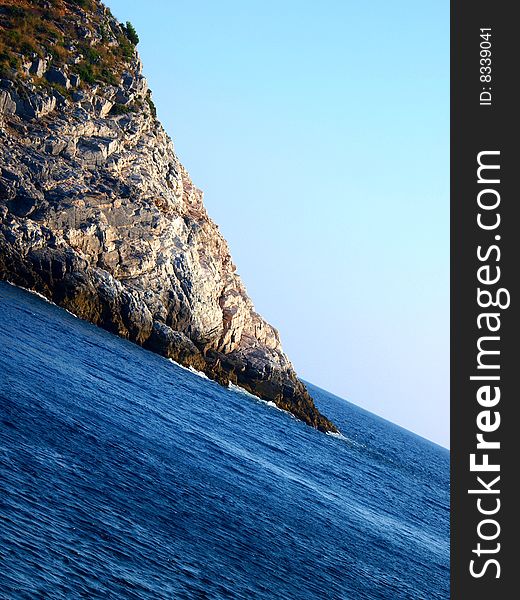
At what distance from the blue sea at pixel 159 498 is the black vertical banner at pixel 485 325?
13827 mm

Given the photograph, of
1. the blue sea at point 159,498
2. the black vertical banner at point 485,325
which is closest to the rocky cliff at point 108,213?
the blue sea at point 159,498

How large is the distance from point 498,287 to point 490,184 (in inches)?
102

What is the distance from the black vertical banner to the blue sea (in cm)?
1383

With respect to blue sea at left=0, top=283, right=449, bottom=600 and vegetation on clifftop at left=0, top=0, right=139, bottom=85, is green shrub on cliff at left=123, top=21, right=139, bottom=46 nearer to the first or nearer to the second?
vegetation on clifftop at left=0, top=0, right=139, bottom=85

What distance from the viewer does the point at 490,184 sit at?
56.4 ft

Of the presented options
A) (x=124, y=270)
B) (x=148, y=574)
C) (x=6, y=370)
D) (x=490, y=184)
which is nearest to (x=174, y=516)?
(x=148, y=574)

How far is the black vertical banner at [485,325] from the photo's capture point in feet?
52.9

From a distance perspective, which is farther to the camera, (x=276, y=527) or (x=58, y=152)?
(x=58, y=152)

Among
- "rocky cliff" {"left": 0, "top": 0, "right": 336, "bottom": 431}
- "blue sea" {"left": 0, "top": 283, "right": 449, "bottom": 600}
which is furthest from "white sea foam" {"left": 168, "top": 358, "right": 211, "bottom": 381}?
"blue sea" {"left": 0, "top": 283, "right": 449, "bottom": 600}

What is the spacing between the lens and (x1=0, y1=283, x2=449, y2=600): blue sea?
87.7ft

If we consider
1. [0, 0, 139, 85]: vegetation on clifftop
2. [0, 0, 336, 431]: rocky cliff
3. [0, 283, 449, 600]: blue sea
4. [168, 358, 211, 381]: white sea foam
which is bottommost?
[0, 283, 449, 600]: blue sea

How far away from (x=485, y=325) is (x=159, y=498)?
2475 centimetres

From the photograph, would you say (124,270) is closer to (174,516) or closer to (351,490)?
(351,490)

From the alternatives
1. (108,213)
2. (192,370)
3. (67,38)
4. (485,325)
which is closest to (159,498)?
(485,325)
